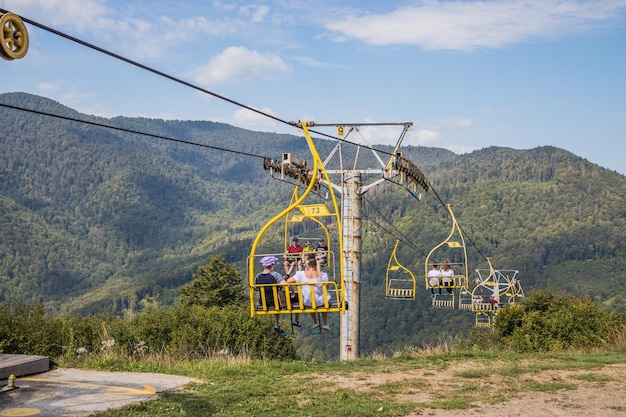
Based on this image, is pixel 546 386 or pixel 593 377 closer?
pixel 546 386

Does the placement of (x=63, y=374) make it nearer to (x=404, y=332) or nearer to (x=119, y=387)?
(x=119, y=387)

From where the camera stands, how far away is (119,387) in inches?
469

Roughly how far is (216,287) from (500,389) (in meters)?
43.4

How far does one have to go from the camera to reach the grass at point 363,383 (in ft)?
34.0

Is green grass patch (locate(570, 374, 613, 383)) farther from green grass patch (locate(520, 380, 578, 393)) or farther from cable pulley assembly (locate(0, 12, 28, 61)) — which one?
cable pulley assembly (locate(0, 12, 28, 61))

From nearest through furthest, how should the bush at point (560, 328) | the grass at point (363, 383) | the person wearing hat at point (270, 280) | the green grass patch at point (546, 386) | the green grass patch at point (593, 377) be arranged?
the grass at point (363, 383)
the green grass patch at point (546, 386)
the green grass patch at point (593, 377)
the person wearing hat at point (270, 280)
the bush at point (560, 328)

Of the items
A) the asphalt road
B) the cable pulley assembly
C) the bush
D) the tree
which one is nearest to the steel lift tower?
the bush

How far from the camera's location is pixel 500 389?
11773mm

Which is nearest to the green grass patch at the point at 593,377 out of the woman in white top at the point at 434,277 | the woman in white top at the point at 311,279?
the woman in white top at the point at 311,279

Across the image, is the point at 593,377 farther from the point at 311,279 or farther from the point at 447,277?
the point at 447,277

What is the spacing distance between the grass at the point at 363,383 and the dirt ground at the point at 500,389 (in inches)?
0.7

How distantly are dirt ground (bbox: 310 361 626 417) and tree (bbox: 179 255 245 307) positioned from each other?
3919 cm

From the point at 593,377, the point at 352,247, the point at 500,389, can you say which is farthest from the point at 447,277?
the point at 500,389

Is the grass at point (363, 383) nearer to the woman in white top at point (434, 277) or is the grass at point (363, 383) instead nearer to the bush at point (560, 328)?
the bush at point (560, 328)
